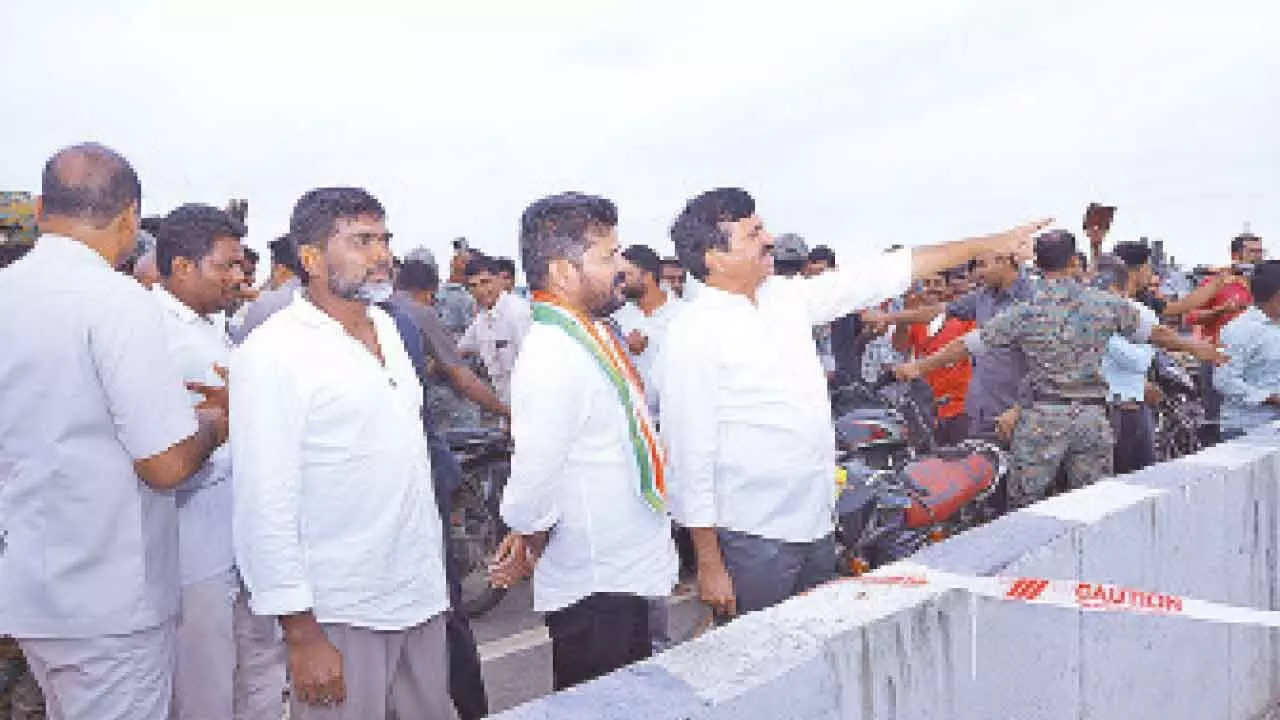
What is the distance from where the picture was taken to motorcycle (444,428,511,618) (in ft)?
21.0

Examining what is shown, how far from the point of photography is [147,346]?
2.59 m

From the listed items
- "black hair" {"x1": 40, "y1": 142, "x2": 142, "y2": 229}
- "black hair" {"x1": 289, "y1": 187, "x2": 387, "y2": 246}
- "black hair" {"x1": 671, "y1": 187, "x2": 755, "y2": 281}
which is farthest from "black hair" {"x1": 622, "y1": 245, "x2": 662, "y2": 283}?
"black hair" {"x1": 40, "y1": 142, "x2": 142, "y2": 229}

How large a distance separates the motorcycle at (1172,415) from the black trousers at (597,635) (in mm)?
6364

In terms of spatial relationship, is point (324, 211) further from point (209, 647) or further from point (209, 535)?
point (209, 647)

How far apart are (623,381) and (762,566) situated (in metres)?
0.93

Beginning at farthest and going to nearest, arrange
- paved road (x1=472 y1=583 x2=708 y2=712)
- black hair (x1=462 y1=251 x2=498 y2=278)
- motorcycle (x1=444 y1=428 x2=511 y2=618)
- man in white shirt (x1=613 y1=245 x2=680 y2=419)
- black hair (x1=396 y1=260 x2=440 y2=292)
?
black hair (x1=462 y1=251 x2=498 y2=278) → man in white shirt (x1=613 y1=245 x2=680 y2=419) → black hair (x1=396 y1=260 x2=440 y2=292) → motorcycle (x1=444 y1=428 x2=511 y2=618) → paved road (x1=472 y1=583 x2=708 y2=712)

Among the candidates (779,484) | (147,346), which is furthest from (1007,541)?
(147,346)

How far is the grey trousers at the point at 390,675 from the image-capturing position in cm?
276

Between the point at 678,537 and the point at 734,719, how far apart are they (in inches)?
191

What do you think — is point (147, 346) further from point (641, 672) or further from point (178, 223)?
point (641, 672)

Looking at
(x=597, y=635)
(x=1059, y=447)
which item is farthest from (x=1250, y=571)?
(x=597, y=635)

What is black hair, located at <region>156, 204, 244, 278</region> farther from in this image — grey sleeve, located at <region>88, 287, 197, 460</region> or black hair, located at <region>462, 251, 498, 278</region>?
black hair, located at <region>462, 251, 498, 278</region>

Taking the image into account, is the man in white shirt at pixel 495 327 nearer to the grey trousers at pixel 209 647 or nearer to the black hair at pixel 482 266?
the black hair at pixel 482 266

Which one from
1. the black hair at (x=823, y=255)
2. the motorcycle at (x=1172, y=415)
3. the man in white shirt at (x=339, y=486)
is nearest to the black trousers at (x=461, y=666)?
the man in white shirt at (x=339, y=486)
